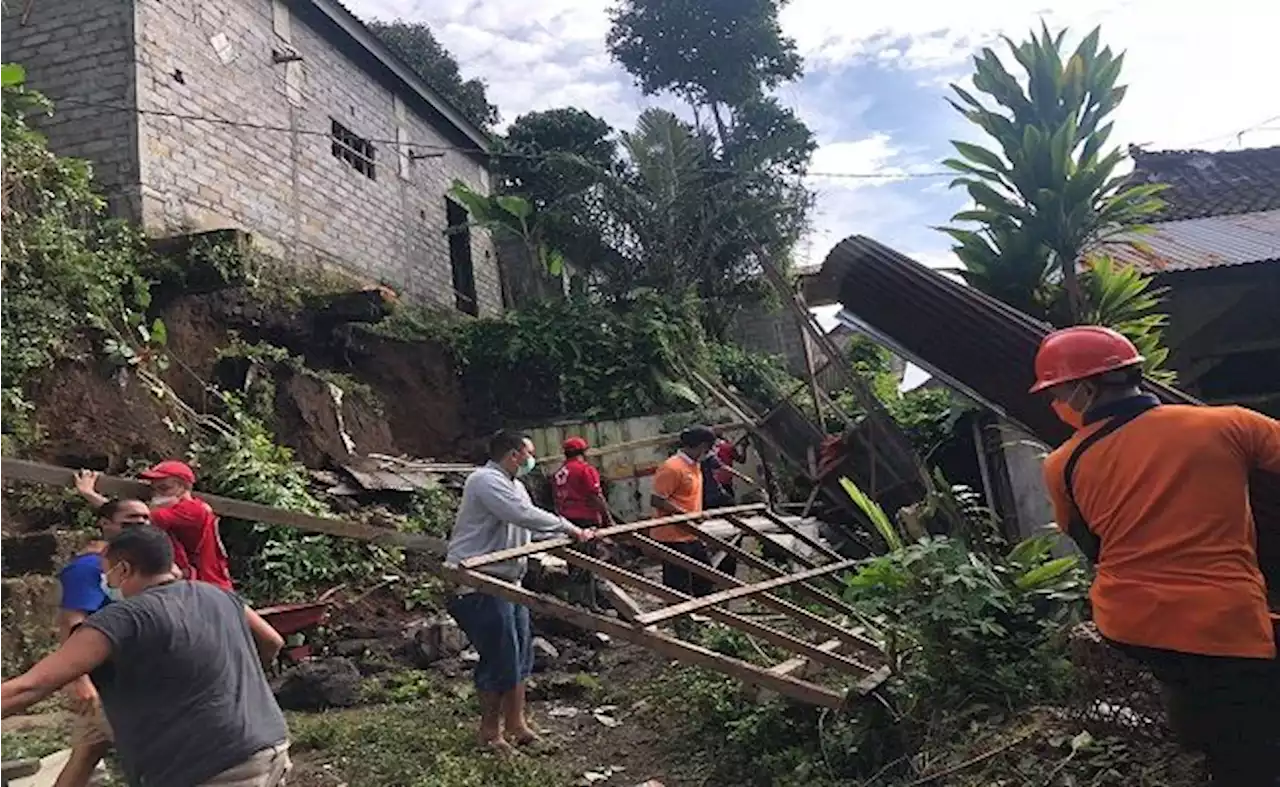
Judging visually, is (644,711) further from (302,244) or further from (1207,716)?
(302,244)

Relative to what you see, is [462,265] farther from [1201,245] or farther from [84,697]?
[84,697]

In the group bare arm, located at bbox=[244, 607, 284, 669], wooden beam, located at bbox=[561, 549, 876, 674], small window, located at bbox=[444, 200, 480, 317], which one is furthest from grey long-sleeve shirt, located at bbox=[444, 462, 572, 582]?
small window, located at bbox=[444, 200, 480, 317]

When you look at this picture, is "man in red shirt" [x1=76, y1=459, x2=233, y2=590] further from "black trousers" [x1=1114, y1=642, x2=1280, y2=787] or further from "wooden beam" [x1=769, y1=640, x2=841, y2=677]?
"black trousers" [x1=1114, y1=642, x2=1280, y2=787]

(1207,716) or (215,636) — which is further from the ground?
(215,636)

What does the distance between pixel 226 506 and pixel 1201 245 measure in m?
7.56

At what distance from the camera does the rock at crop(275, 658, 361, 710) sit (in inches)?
225

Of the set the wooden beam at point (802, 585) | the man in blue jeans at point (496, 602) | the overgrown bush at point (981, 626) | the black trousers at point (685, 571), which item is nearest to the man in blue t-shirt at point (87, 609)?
Result: the man in blue jeans at point (496, 602)

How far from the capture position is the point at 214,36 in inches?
430

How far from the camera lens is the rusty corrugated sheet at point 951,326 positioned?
410cm

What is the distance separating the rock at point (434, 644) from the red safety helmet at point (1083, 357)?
5.05 m

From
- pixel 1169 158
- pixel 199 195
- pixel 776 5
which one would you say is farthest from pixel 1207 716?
pixel 776 5

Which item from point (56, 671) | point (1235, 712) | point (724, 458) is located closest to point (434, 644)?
point (724, 458)

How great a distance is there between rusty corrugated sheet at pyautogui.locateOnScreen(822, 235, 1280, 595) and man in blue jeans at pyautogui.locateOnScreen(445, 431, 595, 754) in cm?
190

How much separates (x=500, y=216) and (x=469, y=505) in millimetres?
12065
